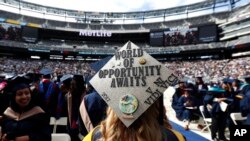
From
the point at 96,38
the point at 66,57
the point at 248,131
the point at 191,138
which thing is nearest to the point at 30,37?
the point at 66,57

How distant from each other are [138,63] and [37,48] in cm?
4936

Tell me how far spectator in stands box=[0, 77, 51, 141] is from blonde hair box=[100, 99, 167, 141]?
203 cm

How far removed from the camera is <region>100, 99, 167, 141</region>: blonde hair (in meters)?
1.40

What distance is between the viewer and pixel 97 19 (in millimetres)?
59469

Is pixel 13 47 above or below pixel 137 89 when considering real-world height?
above

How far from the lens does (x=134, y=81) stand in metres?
1.61

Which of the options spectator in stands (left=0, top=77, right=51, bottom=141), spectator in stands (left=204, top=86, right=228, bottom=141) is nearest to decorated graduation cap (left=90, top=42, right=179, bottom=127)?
Answer: spectator in stands (left=0, top=77, right=51, bottom=141)

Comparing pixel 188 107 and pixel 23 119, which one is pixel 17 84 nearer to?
pixel 23 119

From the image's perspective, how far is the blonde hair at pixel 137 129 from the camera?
4.61 feet

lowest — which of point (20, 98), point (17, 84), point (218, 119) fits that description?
point (218, 119)

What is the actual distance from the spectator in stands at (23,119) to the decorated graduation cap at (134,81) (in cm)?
195

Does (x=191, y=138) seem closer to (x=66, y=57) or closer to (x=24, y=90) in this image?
(x=24, y=90)

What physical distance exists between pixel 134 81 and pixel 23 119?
7.12 feet

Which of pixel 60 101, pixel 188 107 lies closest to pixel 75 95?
pixel 60 101
